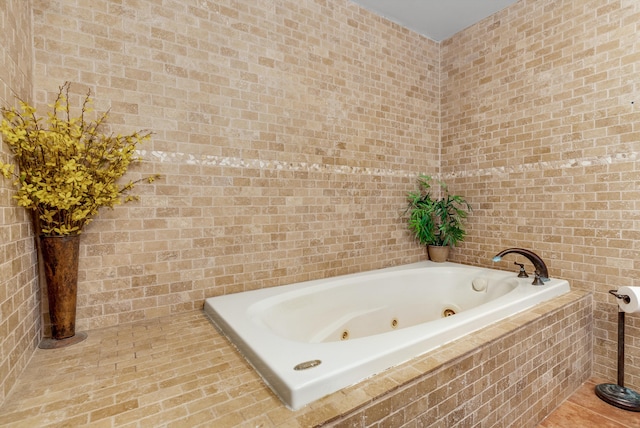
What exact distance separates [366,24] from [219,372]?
2.98m

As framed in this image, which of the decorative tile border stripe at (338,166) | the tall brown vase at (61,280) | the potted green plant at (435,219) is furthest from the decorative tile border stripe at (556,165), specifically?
the tall brown vase at (61,280)

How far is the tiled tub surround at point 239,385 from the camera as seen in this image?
3.36 feet

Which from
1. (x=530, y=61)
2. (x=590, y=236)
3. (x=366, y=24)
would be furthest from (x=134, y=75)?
(x=590, y=236)

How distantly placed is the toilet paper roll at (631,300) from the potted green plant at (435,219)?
129cm

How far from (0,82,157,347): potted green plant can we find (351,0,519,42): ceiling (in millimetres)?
2377

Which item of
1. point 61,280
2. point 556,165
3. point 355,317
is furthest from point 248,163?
point 556,165

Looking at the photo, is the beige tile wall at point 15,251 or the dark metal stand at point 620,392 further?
the dark metal stand at point 620,392

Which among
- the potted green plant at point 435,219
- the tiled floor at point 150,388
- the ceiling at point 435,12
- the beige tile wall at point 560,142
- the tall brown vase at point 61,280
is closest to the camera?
the tiled floor at point 150,388

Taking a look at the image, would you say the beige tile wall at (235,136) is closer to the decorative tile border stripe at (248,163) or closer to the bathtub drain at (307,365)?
the decorative tile border stripe at (248,163)

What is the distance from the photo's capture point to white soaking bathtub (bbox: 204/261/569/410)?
45.9 inches

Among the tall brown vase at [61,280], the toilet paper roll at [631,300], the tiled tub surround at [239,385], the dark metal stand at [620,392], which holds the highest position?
the tall brown vase at [61,280]

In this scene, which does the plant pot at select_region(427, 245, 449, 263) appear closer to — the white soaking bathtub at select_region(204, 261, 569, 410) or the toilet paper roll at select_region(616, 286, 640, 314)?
the white soaking bathtub at select_region(204, 261, 569, 410)

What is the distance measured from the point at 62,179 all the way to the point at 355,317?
2.01 meters

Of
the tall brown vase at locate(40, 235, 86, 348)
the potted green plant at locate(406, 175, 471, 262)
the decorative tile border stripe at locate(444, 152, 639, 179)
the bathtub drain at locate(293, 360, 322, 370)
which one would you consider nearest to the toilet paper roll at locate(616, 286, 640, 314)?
the decorative tile border stripe at locate(444, 152, 639, 179)
